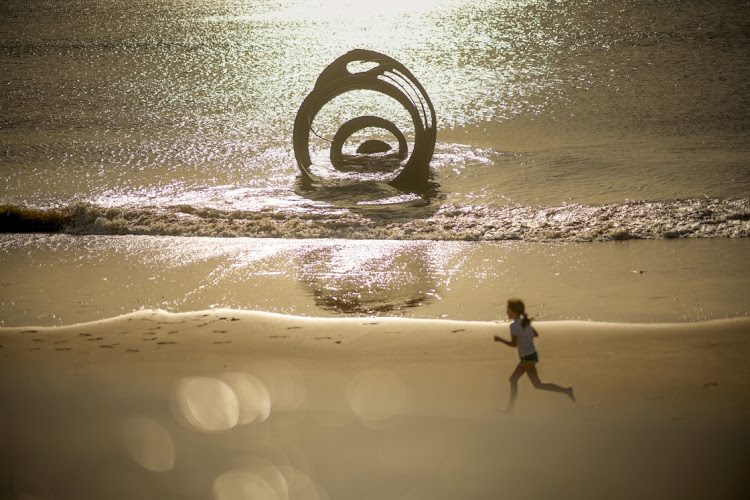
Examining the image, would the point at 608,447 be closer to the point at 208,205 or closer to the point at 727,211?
the point at 727,211

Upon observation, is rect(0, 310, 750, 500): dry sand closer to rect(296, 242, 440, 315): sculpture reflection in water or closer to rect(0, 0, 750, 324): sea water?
rect(296, 242, 440, 315): sculpture reflection in water

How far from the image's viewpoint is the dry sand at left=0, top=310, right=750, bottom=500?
13.3ft

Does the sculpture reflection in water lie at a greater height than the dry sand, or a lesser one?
greater

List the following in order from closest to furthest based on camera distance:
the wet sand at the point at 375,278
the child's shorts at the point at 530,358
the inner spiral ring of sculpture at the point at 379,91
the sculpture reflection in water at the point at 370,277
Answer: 1. the child's shorts at the point at 530,358
2. the wet sand at the point at 375,278
3. the sculpture reflection in water at the point at 370,277
4. the inner spiral ring of sculpture at the point at 379,91

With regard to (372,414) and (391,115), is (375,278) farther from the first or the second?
(391,115)

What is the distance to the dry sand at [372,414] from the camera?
13.3 feet

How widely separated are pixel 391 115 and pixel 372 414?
15.0 m

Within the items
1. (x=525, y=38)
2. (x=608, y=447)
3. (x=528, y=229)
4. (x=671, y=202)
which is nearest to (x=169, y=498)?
(x=608, y=447)

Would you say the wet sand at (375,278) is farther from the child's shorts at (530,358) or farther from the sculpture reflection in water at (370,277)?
the child's shorts at (530,358)

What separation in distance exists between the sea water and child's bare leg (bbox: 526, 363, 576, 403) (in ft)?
16.2

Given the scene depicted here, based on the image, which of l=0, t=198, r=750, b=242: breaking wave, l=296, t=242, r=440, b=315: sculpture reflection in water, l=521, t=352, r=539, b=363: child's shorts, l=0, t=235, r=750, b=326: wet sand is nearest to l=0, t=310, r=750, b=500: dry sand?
l=521, t=352, r=539, b=363: child's shorts

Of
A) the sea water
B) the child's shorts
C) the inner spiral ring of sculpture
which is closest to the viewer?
the child's shorts

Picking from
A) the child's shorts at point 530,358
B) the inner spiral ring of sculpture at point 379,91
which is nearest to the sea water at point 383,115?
the inner spiral ring of sculpture at point 379,91

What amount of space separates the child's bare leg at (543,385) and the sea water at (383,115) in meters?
4.93
